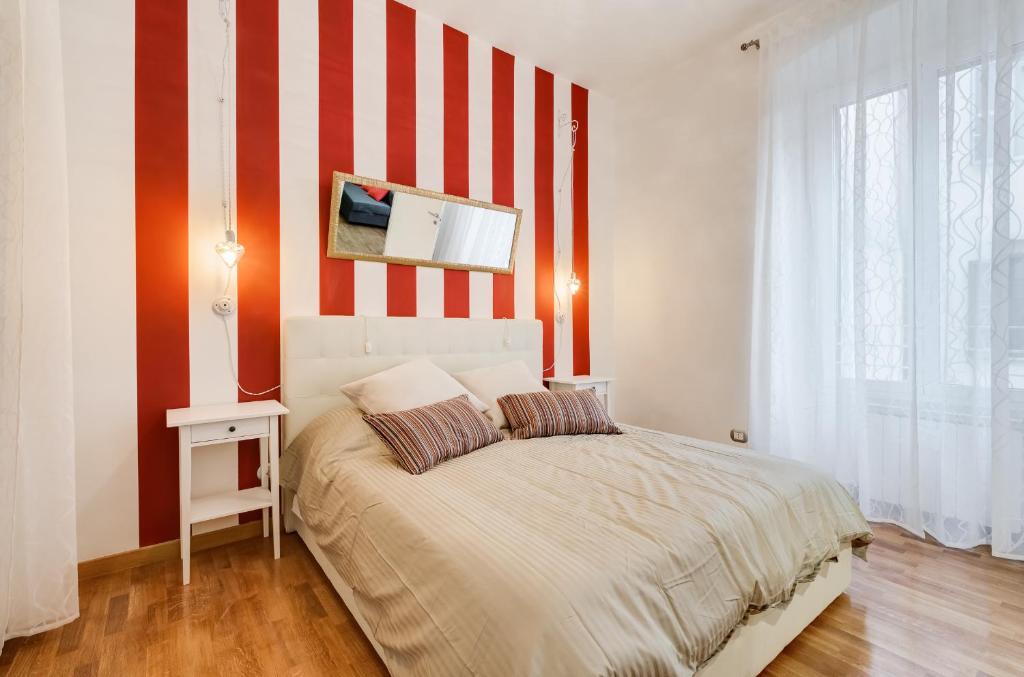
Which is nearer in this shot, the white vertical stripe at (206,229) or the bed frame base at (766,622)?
the bed frame base at (766,622)

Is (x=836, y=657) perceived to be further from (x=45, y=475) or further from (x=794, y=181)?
(x=45, y=475)

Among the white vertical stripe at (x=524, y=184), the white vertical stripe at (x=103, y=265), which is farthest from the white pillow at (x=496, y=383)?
the white vertical stripe at (x=103, y=265)

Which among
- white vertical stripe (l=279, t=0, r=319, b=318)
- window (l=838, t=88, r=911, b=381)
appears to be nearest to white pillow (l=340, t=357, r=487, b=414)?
white vertical stripe (l=279, t=0, r=319, b=318)

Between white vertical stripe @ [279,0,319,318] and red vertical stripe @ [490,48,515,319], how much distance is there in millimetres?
1239

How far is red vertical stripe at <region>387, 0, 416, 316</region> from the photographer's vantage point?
296 cm

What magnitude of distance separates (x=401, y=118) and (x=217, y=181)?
1160mm

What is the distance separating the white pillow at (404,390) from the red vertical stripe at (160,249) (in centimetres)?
84

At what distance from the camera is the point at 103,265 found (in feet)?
7.09

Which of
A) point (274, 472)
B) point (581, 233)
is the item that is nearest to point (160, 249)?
point (274, 472)

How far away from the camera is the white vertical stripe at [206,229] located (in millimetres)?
2354

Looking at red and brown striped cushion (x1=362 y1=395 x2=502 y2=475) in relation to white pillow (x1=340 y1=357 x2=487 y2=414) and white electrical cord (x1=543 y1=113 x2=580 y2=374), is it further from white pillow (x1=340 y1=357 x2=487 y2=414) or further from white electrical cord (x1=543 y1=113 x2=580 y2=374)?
white electrical cord (x1=543 y1=113 x2=580 y2=374)

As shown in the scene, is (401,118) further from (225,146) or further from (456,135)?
(225,146)

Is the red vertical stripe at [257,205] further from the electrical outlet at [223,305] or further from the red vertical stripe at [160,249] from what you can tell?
the red vertical stripe at [160,249]

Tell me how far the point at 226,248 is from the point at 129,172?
1.67 ft
